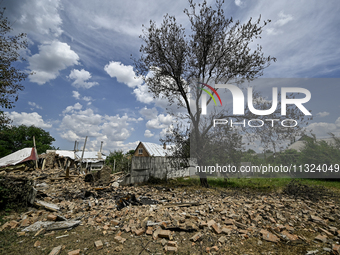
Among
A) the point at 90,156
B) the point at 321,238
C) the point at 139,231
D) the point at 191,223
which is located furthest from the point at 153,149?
A: the point at 321,238

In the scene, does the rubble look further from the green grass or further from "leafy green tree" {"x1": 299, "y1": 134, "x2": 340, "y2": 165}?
"leafy green tree" {"x1": 299, "y1": 134, "x2": 340, "y2": 165}

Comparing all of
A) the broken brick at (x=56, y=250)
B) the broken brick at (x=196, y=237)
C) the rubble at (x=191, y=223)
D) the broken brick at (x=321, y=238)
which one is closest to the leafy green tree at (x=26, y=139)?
the rubble at (x=191, y=223)

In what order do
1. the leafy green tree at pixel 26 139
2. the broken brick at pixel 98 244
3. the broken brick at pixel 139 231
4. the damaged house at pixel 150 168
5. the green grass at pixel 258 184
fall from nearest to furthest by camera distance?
the broken brick at pixel 98 244, the broken brick at pixel 139 231, the green grass at pixel 258 184, the damaged house at pixel 150 168, the leafy green tree at pixel 26 139

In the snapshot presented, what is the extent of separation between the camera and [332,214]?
17.9 feet

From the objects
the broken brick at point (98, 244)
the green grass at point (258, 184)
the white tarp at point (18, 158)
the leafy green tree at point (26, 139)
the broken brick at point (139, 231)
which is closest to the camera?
the broken brick at point (98, 244)

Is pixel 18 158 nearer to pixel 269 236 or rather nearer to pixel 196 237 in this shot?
pixel 196 237

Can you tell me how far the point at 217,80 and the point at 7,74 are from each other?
1000 centimetres

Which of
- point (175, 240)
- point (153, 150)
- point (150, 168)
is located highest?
point (153, 150)

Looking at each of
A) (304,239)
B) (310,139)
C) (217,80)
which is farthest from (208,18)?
(310,139)

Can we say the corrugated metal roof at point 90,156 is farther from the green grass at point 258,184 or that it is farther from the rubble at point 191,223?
the rubble at point 191,223

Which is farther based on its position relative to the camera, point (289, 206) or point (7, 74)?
point (7, 74)

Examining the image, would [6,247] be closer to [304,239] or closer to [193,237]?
[193,237]

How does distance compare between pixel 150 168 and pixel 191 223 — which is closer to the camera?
pixel 191 223

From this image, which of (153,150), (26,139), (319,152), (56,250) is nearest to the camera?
(56,250)
